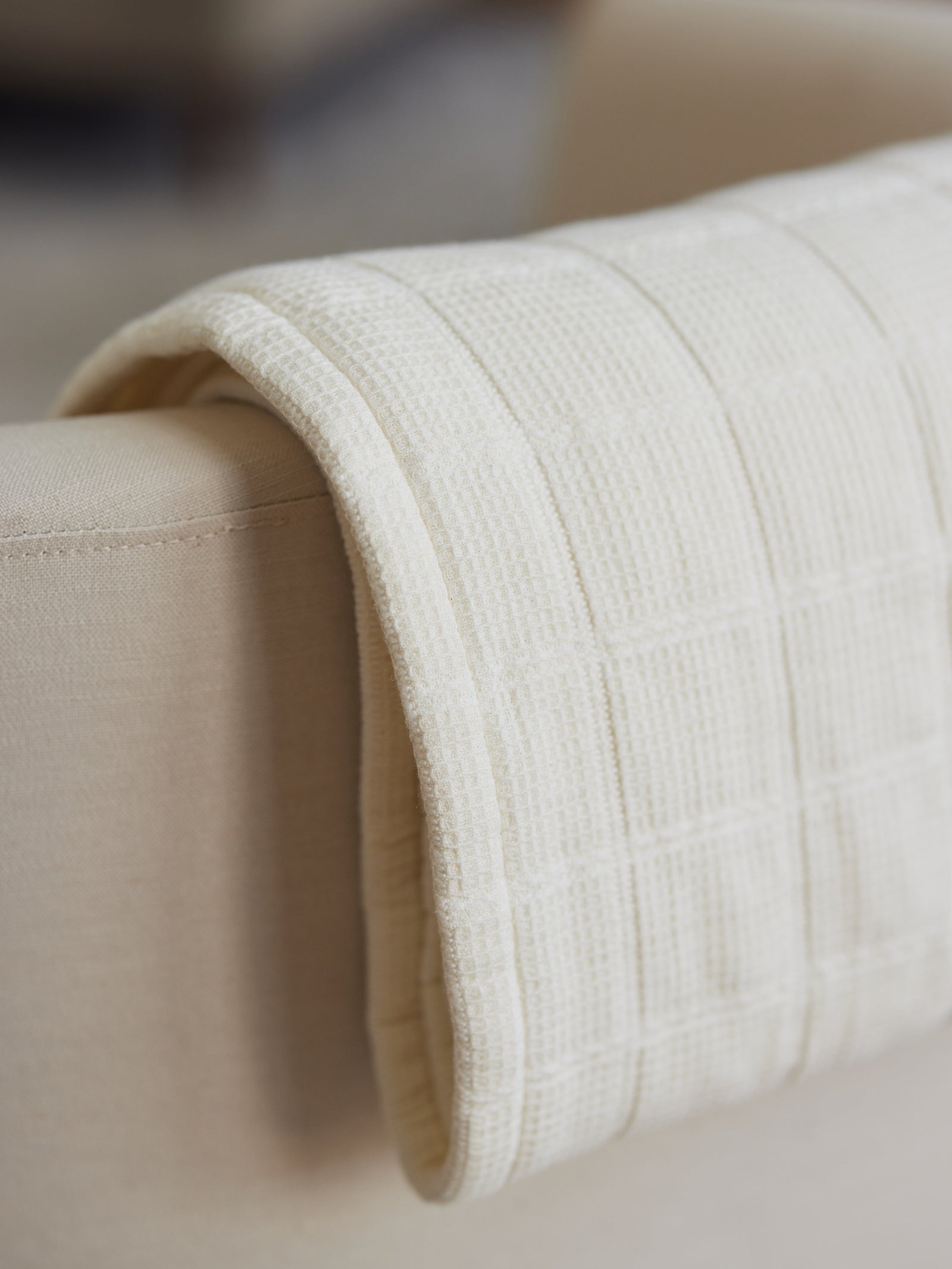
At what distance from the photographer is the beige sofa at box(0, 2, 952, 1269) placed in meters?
0.36

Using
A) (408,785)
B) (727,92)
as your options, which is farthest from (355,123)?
(408,785)

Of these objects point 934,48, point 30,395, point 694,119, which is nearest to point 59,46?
point 30,395

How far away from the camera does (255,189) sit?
238 cm

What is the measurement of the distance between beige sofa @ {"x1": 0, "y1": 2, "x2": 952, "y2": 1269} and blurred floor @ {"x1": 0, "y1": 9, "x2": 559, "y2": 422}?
1.28 m

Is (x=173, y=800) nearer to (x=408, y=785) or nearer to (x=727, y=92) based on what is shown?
(x=408, y=785)

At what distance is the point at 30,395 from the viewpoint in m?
1.59

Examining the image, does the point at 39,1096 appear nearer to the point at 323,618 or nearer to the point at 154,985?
the point at 154,985

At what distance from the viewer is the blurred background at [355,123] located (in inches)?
36.8

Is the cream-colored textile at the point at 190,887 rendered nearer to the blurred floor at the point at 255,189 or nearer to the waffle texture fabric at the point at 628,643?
the waffle texture fabric at the point at 628,643

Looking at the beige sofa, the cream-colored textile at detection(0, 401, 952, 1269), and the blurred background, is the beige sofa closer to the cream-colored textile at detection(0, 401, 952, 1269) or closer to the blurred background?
the cream-colored textile at detection(0, 401, 952, 1269)

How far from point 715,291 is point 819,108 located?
0.56 m

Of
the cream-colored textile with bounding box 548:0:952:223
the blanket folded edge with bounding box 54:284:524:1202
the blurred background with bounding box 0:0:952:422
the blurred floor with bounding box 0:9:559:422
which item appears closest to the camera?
the blanket folded edge with bounding box 54:284:524:1202

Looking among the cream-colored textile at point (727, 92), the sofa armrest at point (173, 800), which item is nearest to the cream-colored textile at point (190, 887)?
the sofa armrest at point (173, 800)

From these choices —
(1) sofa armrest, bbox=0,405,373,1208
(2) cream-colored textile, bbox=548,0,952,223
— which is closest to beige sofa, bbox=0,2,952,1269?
(1) sofa armrest, bbox=0,405,373,1208
